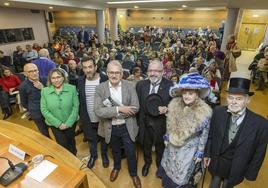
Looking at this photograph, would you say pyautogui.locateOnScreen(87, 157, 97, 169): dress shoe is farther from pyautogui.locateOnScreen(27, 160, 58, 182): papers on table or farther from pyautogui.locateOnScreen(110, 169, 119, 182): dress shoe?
pyautogui.locateOnScreen(27, 160, 58, 182): papers on table

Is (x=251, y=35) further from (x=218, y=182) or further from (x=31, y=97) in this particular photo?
(x=31, y=97)

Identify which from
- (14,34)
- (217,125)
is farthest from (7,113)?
(14,34)

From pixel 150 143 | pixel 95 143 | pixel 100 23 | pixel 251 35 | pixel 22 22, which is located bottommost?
pixel 95 143

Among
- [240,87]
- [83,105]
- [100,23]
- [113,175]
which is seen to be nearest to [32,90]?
[83,105]

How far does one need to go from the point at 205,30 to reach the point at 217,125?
13.4 metres

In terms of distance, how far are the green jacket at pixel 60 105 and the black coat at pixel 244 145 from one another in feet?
5.06

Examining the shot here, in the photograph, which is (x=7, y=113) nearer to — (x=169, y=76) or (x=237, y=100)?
(x=169, y=76)

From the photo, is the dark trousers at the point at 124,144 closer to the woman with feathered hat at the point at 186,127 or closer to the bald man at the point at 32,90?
the woman with feathered hat at the point at 186,127

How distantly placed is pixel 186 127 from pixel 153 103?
18.7 inches

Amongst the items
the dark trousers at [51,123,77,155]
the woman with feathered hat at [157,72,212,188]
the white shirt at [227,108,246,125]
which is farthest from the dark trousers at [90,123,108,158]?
the white shirt at [227,108,246,125]

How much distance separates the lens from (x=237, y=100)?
54.5 inches

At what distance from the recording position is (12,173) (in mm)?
1185

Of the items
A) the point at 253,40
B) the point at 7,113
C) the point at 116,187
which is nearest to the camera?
the point at 116,187

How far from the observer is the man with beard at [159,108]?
1.97 m
